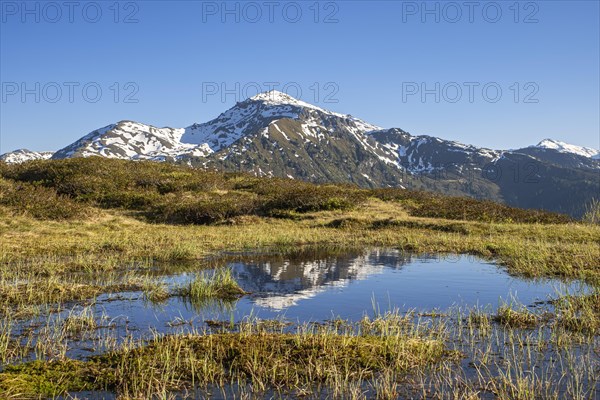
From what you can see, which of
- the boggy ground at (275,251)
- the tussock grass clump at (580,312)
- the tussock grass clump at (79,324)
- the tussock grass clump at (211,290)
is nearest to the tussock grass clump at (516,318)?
the boggy ground at (275,251)

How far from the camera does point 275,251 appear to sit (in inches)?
866

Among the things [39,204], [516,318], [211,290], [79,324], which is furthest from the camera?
[39,204]

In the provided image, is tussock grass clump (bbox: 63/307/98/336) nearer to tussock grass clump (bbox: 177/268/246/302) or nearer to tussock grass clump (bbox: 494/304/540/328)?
tussock grass clump (bbox: 177/268/246/302)

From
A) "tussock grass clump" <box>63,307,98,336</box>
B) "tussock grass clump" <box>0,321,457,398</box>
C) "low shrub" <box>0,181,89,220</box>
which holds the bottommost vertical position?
"tussock grass clump" <box>0,321,457,398</box>

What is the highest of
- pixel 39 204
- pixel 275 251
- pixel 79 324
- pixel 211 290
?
pixel 39 204

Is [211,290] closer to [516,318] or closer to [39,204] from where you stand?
[516,318]

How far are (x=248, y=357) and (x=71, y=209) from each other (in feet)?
84.2

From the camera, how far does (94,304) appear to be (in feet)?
39.9

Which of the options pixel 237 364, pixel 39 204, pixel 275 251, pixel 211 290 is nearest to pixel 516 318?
pixel 237 364

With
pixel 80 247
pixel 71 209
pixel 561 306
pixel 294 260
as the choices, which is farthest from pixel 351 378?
pixel 71 209

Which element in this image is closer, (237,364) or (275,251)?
(237,364)

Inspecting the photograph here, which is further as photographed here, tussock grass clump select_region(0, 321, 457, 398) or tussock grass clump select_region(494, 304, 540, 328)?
tussock grass clump select_region(494, 304, 540, 328)

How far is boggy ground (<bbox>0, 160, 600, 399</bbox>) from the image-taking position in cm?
742

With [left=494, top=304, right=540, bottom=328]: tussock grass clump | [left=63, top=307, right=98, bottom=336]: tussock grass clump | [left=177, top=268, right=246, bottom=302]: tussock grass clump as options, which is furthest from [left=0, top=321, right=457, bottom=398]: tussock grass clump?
[left=177, top=268, right=246, bottom=302]: tussock grass clump
